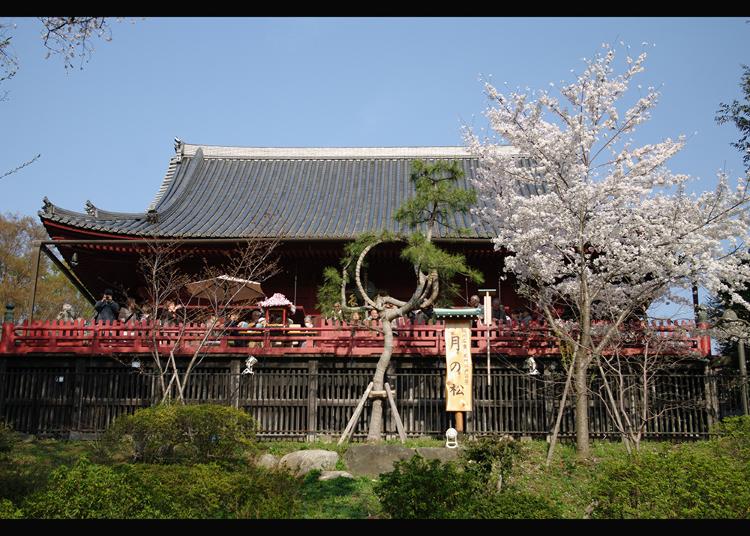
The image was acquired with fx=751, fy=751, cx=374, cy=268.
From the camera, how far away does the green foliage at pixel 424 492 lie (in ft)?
24.0

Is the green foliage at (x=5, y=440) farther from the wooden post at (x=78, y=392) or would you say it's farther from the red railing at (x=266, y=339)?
the red railing at (x=266, y=339)

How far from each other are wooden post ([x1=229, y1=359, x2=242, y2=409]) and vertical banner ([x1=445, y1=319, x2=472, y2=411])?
411 centimetres

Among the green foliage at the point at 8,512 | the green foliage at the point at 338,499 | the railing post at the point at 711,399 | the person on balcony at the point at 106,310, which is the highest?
the person on balcony at the point at 106,310

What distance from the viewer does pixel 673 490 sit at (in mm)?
7668

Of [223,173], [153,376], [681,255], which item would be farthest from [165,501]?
[223,173]

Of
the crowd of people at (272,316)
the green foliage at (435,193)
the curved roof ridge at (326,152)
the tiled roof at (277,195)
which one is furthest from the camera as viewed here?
the curved roof ridge at (326,152)

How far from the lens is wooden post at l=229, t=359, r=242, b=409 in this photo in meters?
14.8

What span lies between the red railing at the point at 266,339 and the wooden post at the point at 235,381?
263 millimetres

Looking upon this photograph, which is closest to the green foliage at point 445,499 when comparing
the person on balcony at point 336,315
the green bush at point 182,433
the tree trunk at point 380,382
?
the green bush at point 182,433

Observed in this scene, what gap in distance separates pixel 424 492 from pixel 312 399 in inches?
292

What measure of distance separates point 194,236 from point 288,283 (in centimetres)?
294

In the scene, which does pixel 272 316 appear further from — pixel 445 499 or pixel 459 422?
pixel 445 499

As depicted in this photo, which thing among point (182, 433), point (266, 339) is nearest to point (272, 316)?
point (266, 339)

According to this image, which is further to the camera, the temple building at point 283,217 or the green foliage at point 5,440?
the temple building at point 283,217
